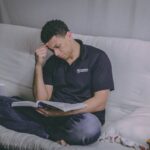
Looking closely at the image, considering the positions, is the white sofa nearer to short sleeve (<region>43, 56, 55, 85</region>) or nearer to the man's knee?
the man's knee

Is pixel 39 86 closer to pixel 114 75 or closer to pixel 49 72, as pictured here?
pixel 49 72

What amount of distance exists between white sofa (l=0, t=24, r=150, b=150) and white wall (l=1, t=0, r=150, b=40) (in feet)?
0.69

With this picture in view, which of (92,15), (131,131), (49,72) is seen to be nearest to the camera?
(131,131)

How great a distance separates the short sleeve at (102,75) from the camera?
2.10 metres

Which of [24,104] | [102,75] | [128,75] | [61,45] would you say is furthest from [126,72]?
[24,104]

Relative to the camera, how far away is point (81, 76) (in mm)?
2193

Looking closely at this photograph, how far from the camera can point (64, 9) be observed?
289cm

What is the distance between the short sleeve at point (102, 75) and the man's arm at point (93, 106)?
36 millimetres

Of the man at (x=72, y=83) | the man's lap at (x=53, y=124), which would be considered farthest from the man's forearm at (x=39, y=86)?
the man's lap at (x=53, y=124)

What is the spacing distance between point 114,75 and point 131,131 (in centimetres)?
49

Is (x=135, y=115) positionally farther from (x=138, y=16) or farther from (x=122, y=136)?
(x=138, y=16)

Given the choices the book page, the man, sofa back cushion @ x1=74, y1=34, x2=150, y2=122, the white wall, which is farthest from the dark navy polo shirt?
the white wall

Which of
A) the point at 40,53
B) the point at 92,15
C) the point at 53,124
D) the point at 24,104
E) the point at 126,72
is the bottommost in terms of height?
Answer: the point at 53,124

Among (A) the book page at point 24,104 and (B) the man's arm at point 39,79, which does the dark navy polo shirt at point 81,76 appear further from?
(A) the book page at point 24,104
